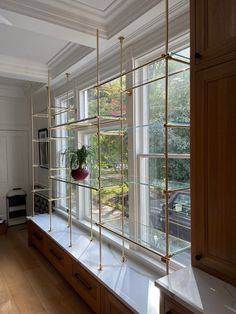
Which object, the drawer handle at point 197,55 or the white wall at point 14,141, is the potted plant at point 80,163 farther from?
the white wall at point 14,141

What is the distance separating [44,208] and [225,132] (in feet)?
12.3

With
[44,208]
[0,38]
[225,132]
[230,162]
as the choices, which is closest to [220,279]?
[230,162]

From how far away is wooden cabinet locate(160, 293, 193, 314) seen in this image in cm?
108

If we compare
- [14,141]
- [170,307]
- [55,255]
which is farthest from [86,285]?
[14,141]

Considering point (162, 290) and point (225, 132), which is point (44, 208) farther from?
point (225, 132)

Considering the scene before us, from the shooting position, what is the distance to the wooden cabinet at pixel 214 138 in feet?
3.55

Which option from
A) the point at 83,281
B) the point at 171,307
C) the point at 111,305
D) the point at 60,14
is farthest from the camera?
the point at 83,281

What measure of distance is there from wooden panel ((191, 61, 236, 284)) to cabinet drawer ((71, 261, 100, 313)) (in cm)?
107

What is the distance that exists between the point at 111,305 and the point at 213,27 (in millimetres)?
1882

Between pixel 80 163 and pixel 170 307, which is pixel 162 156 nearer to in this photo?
pixel 80 163

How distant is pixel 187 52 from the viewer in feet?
6.04

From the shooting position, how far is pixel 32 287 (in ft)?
8.41

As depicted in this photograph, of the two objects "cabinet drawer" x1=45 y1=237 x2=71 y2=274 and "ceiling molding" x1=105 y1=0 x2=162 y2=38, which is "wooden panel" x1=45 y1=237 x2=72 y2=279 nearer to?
"cabinet drawer" x1=45 y1=237 x2=71 y2=274

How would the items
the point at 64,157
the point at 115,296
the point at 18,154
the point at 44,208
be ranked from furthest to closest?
the point at 18,154 < the point at 44,208 < the point at 64,157 < the point at 115,296
